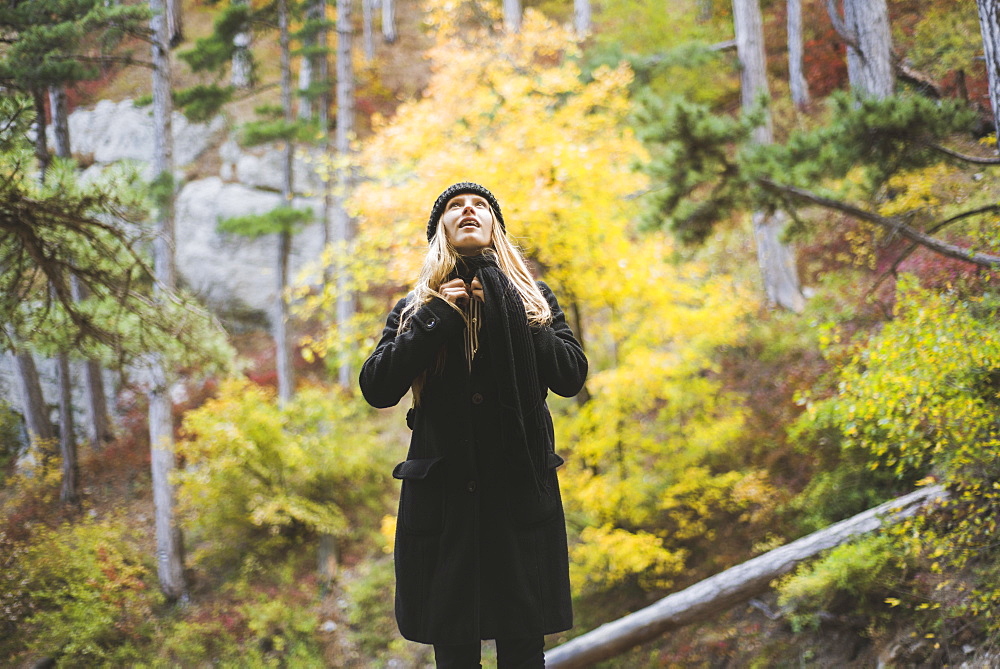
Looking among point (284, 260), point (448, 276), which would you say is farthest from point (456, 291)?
point (284, 260)

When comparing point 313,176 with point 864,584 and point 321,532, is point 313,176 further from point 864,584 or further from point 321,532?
point 864,584

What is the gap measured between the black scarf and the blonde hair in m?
0.08

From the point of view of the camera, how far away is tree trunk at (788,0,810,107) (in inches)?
335

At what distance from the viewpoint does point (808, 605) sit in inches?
161

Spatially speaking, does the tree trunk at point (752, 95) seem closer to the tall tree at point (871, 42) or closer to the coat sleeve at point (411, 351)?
the tall tree at point (871, 42)

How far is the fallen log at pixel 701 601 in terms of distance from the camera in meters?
4.15

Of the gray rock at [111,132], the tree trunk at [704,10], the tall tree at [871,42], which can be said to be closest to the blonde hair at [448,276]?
the tall tree at [871,42]

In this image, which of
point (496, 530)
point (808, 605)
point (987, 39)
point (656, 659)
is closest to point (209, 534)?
point (656, 659)

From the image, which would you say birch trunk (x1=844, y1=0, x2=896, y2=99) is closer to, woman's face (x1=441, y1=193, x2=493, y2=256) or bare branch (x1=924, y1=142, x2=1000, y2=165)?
bare branch (x1=924, y1=142, x2=1000, y2=165)

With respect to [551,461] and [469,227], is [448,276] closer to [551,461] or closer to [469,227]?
[469,227]

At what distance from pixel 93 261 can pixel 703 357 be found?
14.4 feet

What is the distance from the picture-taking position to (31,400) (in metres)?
6.92

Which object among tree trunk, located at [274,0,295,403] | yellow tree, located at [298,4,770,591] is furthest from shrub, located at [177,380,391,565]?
yellow tree, located at [298,4,770,591]

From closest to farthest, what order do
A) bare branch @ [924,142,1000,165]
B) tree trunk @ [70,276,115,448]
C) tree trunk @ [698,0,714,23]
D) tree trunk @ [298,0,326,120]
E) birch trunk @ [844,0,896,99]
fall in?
1. bare branch @ [924,142,1000,165]
2. birch trunk @ [844,0,896,99]
3. tree trunk @ [70,276,115,448]
4. tree trunk @ [298,0,326,120]
5. tree trunk @ [698,0,714,23]
